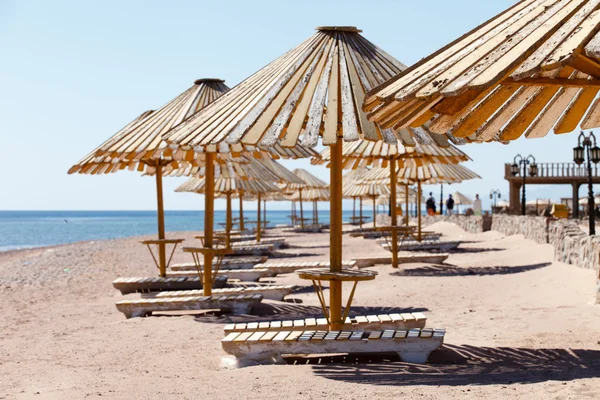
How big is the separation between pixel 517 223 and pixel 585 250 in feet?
29.7

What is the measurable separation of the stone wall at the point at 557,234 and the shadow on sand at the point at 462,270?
1.94 feet

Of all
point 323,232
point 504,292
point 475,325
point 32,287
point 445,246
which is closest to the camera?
point 475,325

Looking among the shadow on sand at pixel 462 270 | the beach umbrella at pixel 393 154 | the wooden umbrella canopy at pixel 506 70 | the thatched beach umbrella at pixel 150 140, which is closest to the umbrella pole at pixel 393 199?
the beach umbrella at pixel 393 154

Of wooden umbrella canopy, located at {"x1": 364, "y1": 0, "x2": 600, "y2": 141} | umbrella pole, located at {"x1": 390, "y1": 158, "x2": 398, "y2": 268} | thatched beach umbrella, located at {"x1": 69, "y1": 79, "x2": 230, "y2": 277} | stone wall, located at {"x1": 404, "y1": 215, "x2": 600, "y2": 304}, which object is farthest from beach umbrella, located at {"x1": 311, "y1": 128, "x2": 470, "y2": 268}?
wooden umbrella canopy, located at {"x1": 364, "y1": 0, "x2": 600, "y2": 141}

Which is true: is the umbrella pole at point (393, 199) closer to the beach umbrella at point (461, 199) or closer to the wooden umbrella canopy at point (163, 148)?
the wooden umbrella canopy at point (163, 148)

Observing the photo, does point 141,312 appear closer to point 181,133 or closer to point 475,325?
point 181,133

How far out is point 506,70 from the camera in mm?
2855

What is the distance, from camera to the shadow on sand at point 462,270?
12.0 metres

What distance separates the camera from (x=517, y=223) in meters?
19.0

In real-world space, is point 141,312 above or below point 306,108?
below

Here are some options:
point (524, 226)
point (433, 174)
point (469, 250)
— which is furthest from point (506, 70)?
point (524, 226)

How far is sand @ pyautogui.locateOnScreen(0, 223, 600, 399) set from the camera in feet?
15.2

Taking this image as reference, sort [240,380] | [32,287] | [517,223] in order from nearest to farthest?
[240,380], [32,287], [517,223]

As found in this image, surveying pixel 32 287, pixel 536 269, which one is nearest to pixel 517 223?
pixel 536 269
